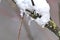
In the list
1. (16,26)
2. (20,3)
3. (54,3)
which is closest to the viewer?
(20,3)

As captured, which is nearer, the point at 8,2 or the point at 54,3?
the point at 8,2

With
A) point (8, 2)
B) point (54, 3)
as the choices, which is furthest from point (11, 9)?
point (54, 3)

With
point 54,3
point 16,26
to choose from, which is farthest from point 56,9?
point 16,26

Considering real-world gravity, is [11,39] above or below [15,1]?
below

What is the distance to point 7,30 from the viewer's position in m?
0.62

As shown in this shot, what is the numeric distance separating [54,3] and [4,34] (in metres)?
0.45

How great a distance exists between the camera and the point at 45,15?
0.54 metres

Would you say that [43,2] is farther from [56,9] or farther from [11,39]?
[56,9]

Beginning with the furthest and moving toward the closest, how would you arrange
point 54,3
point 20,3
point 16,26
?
1. point 54,3
2. point 16,26
3. point 20,3

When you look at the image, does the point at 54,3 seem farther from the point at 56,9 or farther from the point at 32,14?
the point at 32,14

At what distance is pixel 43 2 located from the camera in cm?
54

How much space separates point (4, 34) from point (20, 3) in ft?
0.43

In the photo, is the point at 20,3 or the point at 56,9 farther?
the point at 56,9

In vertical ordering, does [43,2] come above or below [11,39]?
above
